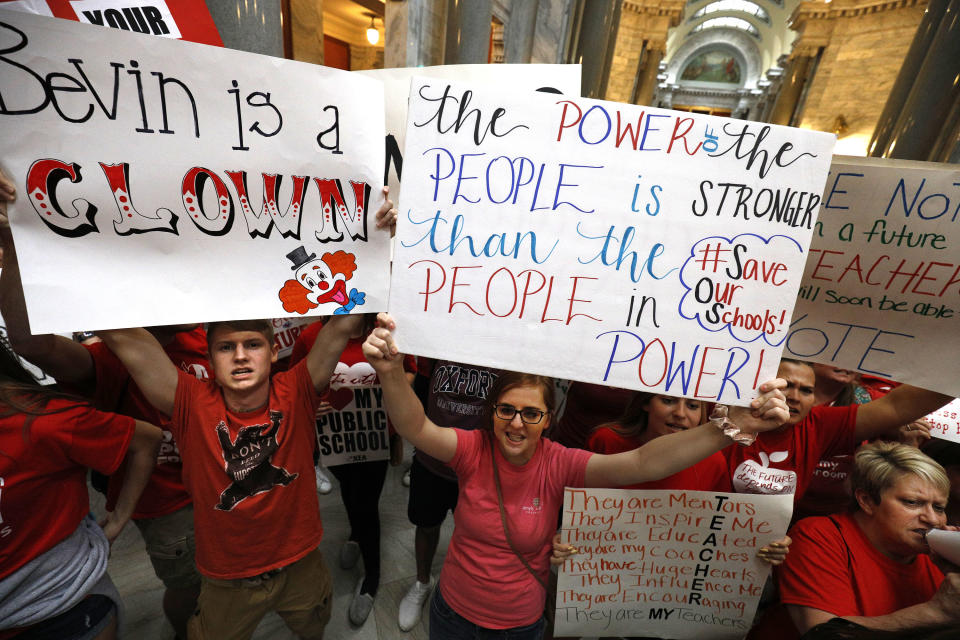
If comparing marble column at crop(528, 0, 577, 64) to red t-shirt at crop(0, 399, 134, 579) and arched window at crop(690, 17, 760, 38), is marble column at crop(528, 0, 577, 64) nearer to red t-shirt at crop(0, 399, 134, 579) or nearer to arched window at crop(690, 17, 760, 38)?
red t-shirt at crop(0, 399, 134, 579)

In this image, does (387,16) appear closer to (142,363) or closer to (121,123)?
(121,123)

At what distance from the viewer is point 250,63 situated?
1077 millimetres

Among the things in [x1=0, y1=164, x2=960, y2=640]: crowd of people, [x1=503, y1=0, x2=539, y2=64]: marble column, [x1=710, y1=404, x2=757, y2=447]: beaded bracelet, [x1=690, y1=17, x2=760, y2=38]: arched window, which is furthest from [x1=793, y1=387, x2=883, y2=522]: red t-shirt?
[x1=690, y1=17, x2=760, y2=38]: arched window

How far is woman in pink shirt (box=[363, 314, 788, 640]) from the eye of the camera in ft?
4.20

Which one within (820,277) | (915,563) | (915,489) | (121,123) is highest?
(121,123)

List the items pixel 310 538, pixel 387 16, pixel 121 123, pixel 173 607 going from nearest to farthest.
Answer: pixel 121 123
pixel 310 538
pixel 173 607
pixel 387 16

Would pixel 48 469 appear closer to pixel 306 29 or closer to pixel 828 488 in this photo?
pixel 828 488

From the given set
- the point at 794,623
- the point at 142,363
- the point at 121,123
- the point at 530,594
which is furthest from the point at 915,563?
the point at 121,123

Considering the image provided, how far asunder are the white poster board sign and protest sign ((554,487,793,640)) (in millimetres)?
604

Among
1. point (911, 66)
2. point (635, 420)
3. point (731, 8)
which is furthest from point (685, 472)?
point (731, 8)

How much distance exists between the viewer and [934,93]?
569cm

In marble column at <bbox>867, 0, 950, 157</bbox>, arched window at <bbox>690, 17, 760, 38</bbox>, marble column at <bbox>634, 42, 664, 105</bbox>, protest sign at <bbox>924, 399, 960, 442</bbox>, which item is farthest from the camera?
arched window at <bbox>690, 17, 760, 38</bbox>

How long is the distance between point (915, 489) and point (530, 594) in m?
1.27

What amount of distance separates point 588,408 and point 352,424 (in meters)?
1.24
